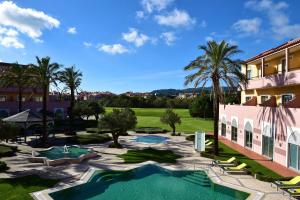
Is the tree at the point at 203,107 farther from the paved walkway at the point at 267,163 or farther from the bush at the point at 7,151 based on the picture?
the bush at the point at 7,151

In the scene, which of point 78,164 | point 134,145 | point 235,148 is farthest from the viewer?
point 134,145

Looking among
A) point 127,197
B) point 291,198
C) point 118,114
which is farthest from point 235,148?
point 127,197

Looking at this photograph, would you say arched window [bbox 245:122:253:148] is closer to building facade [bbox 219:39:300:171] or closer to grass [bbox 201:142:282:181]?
building facade [bbox 219:39:300:171]

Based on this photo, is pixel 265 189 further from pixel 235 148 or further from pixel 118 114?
pixel 118 114

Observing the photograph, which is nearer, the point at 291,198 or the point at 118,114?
the point at 291,198

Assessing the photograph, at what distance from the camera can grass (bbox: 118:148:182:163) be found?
91.0ft

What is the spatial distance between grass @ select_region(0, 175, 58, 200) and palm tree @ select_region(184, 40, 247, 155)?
16.7 metres

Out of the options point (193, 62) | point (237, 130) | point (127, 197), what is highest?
point (193, 62)

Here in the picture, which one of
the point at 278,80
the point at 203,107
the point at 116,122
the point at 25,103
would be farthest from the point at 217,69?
the point at 203,107

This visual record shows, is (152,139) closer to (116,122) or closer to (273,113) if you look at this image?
(116,122)

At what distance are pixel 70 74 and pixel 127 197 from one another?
3188cm

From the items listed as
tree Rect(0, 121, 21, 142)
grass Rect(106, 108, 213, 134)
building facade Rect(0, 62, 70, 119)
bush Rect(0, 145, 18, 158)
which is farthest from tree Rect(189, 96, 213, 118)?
tree Rect(0, 121, 21, 142)

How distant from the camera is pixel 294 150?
23438 mm

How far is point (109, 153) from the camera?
31.3 meters
